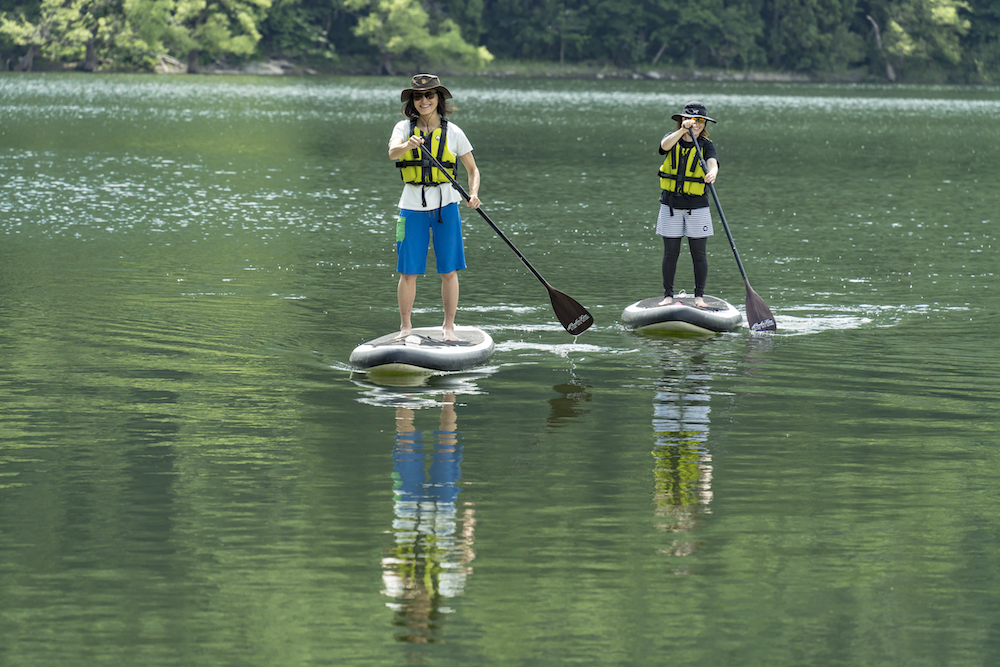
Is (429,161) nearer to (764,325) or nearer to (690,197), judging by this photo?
(690,197)

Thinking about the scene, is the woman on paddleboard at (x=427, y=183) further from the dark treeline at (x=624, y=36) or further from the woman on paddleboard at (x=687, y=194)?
the dark treeline at (x=624, y=36)

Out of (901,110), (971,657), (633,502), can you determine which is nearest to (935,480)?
(633,502)

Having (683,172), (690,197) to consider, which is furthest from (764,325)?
(683,172)

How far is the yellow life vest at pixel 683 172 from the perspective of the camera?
39.5ft

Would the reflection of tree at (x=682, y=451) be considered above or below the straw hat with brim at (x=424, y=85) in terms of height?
below

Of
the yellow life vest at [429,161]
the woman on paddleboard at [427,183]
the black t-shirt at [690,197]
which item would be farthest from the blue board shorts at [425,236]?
the black t-shirt at [690,197]

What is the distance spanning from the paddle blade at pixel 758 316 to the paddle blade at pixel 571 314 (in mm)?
1541

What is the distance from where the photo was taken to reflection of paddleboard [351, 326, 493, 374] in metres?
10.3

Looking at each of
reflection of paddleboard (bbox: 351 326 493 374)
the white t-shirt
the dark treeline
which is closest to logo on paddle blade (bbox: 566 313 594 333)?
reflection of paddleboard (bbox: 351 326 493 374)

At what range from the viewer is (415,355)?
405 inches

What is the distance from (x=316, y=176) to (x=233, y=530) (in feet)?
74.7

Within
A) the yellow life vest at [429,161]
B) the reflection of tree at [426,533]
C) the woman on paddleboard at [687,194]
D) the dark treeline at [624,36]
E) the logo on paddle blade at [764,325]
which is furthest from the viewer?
the dark treeline at [624,36]

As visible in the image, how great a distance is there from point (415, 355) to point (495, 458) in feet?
7.73

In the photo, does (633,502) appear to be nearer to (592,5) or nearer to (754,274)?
(754,274)
